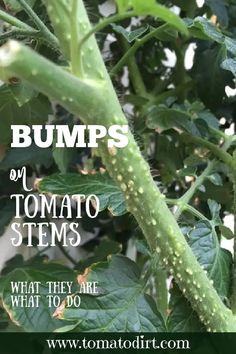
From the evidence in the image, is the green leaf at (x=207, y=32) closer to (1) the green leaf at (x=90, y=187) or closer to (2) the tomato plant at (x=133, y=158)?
(2) the tomato plant at (x=133, y=158)

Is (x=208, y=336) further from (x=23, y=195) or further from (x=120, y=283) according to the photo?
(x=23, y=195)

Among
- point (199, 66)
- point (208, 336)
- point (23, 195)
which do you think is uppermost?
point (199, 66)

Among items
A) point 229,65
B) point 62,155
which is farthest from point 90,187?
point 229,65

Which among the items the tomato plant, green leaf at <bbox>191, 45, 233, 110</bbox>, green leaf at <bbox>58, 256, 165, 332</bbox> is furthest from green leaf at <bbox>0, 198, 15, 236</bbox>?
green leaf at <bbox>191, 45, 233, 110</bbox>

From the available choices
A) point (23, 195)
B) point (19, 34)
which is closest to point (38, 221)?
point (23, 195)

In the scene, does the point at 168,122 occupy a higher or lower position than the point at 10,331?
higher

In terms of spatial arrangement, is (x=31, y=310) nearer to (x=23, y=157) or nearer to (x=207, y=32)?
(x=23, y=157)

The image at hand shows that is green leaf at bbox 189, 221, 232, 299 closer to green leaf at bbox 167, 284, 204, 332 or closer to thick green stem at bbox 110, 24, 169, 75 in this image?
green leaf at bbox 167, 284, 204, 332
